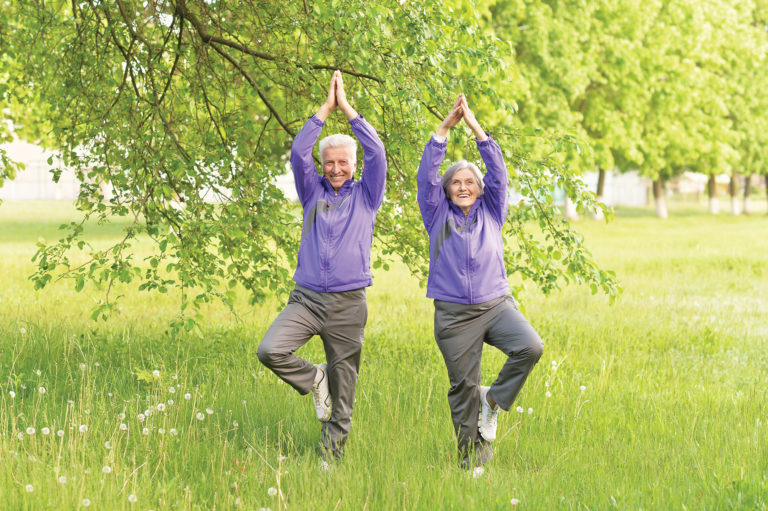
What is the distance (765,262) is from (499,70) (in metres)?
13.4

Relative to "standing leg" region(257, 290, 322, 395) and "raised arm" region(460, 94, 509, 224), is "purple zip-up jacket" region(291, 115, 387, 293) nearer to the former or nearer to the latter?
"standing leg" region(257, 290, 322, 395)

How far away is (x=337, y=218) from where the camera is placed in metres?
4.34

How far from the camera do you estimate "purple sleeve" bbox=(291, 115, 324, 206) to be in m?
4.36

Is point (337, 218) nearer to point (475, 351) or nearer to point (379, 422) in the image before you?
point (475, 351)

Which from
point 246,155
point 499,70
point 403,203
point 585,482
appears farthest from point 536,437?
point 246,155

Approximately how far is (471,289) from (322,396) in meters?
1.06

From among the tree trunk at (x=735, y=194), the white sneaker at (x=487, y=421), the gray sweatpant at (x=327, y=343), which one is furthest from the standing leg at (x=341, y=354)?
the tree trunk at (x=735, y=194)

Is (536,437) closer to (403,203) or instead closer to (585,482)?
(585,482)

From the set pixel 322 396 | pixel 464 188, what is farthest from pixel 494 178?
pixel 322 396

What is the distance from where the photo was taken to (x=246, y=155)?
Answer: 21.1ft

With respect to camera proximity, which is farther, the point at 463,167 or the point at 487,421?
the point at 463,167

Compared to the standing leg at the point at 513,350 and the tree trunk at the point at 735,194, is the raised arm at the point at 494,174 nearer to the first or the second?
the standing leg at the point at 513,350

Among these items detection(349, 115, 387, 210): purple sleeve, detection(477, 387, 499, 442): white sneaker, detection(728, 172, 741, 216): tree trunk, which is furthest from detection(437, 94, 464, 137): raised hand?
detection(728, 172, 741, 216): tree trunk

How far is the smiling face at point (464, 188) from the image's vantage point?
4.39 metres
